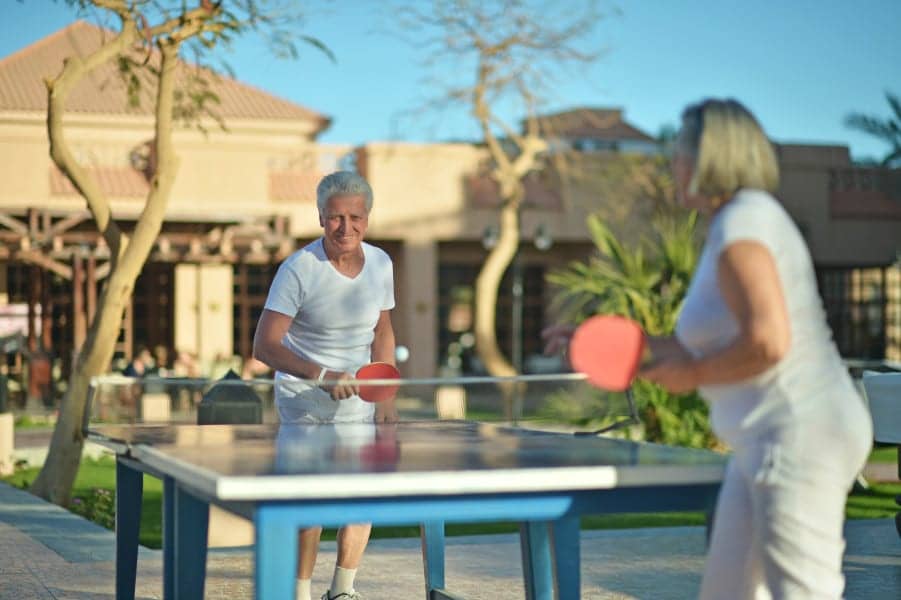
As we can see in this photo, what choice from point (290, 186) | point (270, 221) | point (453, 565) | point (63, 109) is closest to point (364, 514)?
point (453, 565)

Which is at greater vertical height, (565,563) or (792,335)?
(792,335)

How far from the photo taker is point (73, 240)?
2672cm

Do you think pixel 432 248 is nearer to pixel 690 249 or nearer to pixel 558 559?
pixel 690 249

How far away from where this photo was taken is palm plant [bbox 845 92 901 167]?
34719 millimetres

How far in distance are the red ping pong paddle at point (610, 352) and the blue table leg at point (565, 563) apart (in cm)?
84

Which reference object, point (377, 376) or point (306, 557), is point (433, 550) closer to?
Result: point (306, 557)

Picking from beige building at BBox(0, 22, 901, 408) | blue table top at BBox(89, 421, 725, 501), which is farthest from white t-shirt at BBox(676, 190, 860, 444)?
beige building at BBox(0, 22, 901, 408)

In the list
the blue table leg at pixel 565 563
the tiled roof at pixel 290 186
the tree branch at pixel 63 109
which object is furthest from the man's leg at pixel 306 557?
the tiled roof at pixel 290 186

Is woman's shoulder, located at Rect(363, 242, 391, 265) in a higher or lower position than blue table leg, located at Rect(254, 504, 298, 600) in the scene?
higher

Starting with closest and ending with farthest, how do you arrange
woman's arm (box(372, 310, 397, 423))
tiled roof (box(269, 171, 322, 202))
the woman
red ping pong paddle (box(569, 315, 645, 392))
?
red ping pong paddle (box(569, 315, 645, 392)) → the woman → woman's arm (box(372, 310, 397, 423)) → tiled roof (box(269, 171, 322, 202))

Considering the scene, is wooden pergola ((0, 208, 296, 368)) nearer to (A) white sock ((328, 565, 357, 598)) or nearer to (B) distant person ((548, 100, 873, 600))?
(A) white sock ((328, 565, 357, 598))

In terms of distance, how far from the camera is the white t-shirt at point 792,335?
9.92 feet

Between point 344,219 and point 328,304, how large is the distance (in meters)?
0.33

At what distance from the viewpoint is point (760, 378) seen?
120 inches
